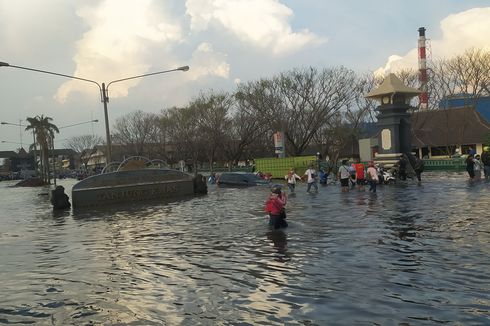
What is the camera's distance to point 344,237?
449 inches

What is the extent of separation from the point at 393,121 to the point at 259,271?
90.8 ft

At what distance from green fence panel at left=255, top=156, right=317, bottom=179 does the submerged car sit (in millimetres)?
4676

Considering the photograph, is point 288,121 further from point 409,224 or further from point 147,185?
point 409,224

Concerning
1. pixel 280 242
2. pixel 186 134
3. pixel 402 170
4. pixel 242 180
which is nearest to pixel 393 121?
pixel 402 170

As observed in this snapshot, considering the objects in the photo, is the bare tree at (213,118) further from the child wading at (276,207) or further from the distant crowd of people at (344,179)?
the child wading at (276,207)

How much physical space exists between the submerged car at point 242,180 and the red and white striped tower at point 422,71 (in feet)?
68.0

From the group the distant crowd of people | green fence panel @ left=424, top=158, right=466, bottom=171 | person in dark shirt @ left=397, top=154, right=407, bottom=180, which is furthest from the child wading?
green fence panel @ left=424, top=158, right=466, bottom=171

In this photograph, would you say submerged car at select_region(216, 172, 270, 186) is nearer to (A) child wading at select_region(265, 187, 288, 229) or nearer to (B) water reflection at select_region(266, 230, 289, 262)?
(A) child wading at select_region(265, 187, 288, 229)

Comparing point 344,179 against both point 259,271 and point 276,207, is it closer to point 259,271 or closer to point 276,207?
point 276,207

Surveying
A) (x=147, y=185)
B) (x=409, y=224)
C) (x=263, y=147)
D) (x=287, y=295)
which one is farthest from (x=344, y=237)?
(x=263, y=147)

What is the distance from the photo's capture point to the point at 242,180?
36.6 m

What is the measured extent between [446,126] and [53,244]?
57772 millimetres

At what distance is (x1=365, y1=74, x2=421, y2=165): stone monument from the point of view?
111ft

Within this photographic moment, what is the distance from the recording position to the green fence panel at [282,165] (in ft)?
132
